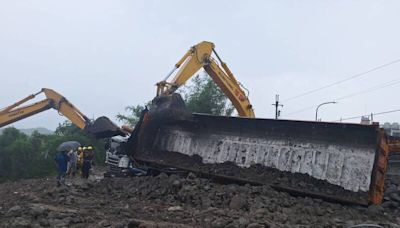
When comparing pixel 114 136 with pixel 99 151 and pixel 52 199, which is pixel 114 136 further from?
pixel 99 151

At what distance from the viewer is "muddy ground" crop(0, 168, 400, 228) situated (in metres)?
6.50

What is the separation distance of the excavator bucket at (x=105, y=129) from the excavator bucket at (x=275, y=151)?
8.53ft

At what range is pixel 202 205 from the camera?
7891 mm

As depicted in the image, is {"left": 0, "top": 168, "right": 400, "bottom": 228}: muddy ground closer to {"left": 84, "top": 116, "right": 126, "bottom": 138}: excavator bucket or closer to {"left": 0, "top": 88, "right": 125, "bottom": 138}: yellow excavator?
{"left": 84, "top": 116, "right": 126, "bottom": 138}: excavator bucket

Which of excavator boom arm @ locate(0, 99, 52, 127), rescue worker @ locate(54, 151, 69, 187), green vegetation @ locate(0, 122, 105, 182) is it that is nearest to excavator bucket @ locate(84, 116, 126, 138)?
rescue worker @ locate(54, 151, 69, 187)

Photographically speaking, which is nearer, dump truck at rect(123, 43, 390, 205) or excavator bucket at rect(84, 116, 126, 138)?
dump truck at rect(123, 43, 390, 205)

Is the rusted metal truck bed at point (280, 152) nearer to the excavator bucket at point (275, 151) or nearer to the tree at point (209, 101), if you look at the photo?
the excavator bucket at point (275, 151)

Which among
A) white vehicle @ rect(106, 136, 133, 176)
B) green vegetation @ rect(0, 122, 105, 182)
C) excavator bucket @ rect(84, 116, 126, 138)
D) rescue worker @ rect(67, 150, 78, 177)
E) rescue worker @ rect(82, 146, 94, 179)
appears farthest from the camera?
green vegetation @ rect(0, 122, 105, 182)

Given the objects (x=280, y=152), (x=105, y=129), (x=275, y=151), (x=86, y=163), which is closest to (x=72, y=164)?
(x=86, y=163)

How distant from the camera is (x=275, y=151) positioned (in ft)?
30.8

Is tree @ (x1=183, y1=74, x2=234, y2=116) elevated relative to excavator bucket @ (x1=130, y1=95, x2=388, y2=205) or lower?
elevated

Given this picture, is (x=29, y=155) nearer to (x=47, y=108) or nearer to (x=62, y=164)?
(x=47, y=108)

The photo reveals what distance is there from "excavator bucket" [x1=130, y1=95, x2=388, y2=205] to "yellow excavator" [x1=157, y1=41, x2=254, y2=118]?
2.47ft

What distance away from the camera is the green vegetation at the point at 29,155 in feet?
72.0
